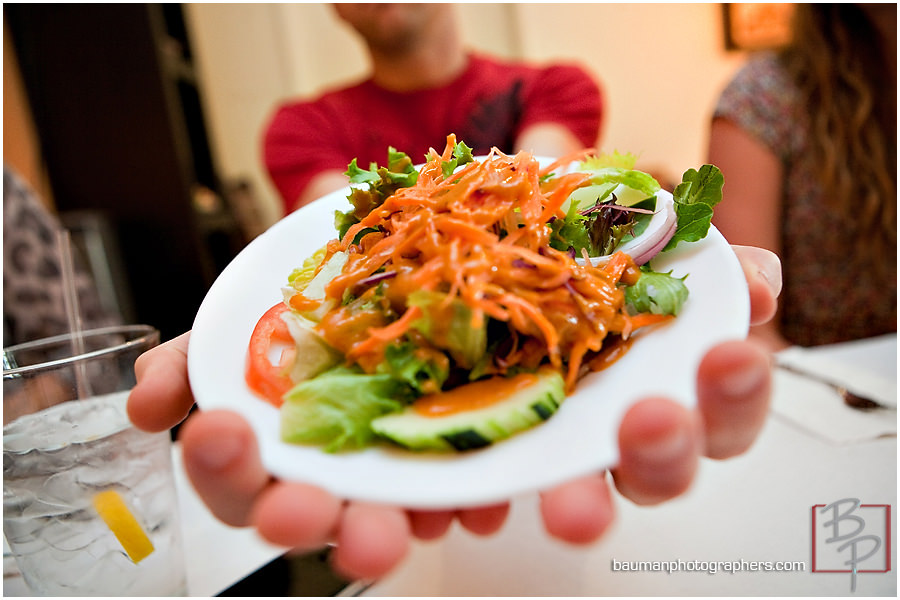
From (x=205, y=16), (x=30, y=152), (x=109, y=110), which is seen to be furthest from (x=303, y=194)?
(x=205, y=16)

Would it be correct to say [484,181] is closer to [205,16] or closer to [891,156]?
[891,156]

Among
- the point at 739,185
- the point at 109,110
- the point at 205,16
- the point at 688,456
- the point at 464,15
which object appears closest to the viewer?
the point at 688,456

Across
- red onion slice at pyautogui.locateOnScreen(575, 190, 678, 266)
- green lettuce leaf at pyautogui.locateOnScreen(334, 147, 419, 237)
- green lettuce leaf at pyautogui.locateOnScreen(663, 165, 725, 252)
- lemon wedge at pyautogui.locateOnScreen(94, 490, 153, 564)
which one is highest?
green lettuce leaf at pyautogui.locateOnScreen(334, 147, 419, 237)

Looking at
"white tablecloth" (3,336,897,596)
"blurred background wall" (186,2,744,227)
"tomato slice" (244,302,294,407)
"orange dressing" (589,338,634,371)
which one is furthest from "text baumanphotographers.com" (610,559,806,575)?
"blurred background wall" (186,2,744,227)

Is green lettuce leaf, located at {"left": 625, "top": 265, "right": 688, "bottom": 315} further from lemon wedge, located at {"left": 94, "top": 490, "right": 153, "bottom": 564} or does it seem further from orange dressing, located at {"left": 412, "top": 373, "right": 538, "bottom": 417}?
lemon wedge, located at {"left": 94, "top": 490, "right": 153, "bottom": 564}

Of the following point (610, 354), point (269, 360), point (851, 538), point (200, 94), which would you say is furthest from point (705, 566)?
point (200, 94)

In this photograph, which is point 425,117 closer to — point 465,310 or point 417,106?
point 417,106
